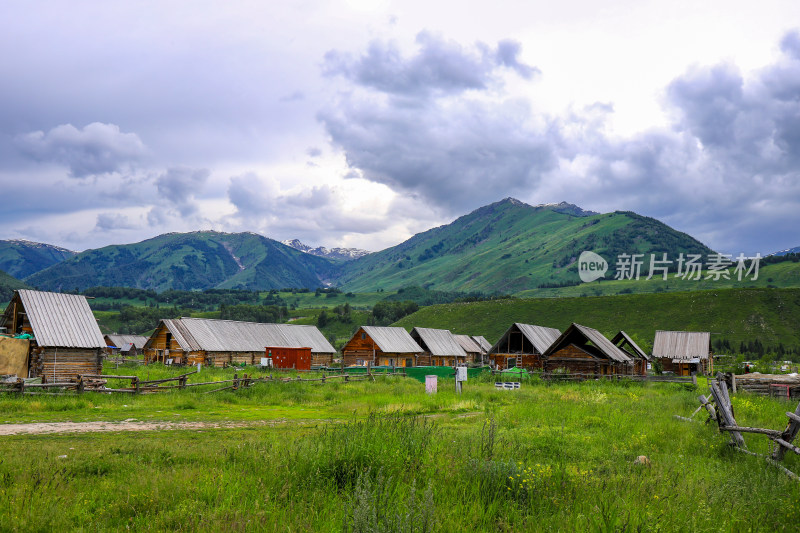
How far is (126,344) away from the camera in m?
119

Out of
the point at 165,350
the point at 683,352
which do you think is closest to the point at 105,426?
the point at 165,350

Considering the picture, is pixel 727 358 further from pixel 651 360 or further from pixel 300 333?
pixel 300 333

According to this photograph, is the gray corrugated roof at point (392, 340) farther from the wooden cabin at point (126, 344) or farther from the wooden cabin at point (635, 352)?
the wooden cabin at point (126, 344)

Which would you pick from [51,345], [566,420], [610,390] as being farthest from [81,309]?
[610,390]

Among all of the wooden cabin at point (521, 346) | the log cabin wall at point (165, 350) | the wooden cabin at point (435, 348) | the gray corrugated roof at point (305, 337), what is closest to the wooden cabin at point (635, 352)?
the wooden cabin at point (521, 346)

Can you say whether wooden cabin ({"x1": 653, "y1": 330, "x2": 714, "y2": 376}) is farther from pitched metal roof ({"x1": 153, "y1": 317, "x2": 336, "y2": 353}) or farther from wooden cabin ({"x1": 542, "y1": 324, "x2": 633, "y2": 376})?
pitched metal roof ({"x1": 153, "y1": 317, "x2": 336, "y2": 353})

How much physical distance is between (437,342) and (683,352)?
32.8 meters

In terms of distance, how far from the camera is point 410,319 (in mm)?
162750

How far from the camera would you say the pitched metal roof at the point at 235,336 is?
2464 inches

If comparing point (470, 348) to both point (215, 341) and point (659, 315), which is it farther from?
point (659, 315)

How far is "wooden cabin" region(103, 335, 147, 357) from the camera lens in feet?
394

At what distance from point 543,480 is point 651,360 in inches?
2790

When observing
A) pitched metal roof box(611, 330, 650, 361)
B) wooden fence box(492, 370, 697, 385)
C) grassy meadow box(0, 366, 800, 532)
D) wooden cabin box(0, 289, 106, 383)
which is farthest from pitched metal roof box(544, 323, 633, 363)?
wooden cabin box(0, 289, 106, 383)

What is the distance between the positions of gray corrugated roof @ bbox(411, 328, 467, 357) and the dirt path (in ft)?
183
